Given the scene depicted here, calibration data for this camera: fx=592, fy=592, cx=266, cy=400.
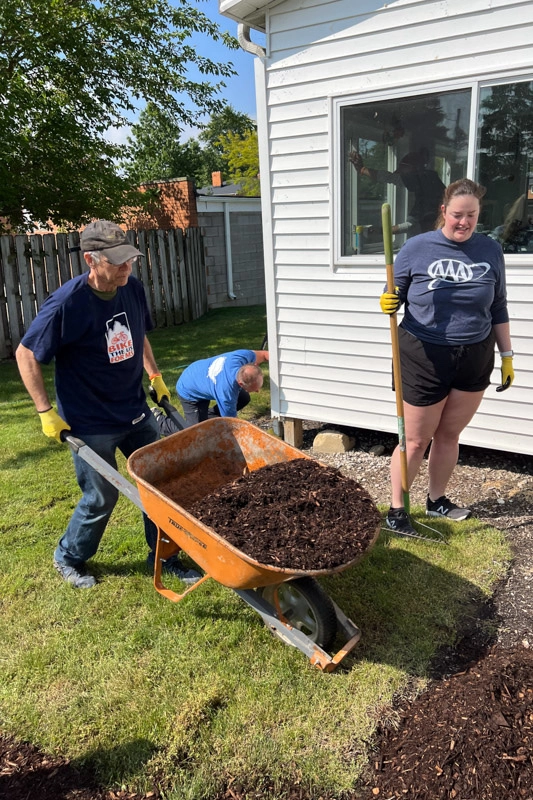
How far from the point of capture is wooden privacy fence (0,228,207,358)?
9211 millimetres

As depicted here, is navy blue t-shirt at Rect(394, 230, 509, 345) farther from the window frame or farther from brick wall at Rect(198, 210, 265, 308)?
brick wall at Rect(198, 210, 265, 308)

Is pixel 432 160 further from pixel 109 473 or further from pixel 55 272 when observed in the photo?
pixel 55 272

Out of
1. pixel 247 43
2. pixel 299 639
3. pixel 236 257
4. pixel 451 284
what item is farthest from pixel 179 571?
pixel 236 257

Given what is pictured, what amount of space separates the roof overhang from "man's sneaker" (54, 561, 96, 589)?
4342mm

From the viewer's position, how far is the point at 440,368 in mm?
3430

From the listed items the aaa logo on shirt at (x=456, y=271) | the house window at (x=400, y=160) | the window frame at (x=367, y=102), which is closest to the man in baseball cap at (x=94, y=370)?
the aaa logo on shirt at (x=456, y=271)

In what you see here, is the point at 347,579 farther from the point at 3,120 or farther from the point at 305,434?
the point at 3,120

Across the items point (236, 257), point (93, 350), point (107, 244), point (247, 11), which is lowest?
point (93, 350)

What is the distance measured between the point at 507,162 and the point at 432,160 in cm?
52

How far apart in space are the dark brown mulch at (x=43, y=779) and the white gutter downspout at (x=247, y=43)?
501 centimetres

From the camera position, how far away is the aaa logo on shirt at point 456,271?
3.29 meters

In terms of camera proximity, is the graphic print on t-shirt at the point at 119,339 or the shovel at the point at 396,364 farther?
the shovel at the point at 396,364

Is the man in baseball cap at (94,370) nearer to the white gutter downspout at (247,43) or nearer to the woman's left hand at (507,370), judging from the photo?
the woman's left hand at (507,370)

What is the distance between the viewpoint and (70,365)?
299cm
